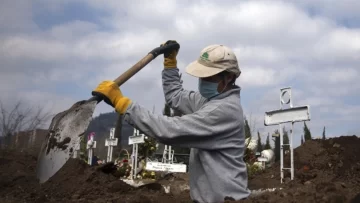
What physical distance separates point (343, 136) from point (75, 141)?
9.71m

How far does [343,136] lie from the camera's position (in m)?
12.0

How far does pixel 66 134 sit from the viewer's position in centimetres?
363

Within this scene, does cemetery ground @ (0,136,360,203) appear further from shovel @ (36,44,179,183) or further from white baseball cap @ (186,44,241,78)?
shovel @ (36,44,179,183)

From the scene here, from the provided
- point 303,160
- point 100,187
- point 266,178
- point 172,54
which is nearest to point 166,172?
point 266,178

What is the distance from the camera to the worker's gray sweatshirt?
2.69 meters

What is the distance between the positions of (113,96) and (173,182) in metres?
7.51

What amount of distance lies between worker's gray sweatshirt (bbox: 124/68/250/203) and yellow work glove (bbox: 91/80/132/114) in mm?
41

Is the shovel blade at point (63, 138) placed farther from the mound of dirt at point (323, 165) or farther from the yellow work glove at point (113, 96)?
the mound of dirt at point (323, 165)

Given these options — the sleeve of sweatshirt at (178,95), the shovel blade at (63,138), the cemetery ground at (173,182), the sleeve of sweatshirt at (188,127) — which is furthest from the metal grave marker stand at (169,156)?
the sleeve of sweatshirt at (188,127)

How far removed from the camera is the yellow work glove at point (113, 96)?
2.70 meters

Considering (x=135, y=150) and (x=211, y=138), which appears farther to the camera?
(x=135, y=150)

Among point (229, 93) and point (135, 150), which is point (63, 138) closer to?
point (229, 93)

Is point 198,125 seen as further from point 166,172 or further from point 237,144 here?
point 166,172

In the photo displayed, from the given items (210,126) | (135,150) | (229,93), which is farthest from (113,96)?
(135,150)
